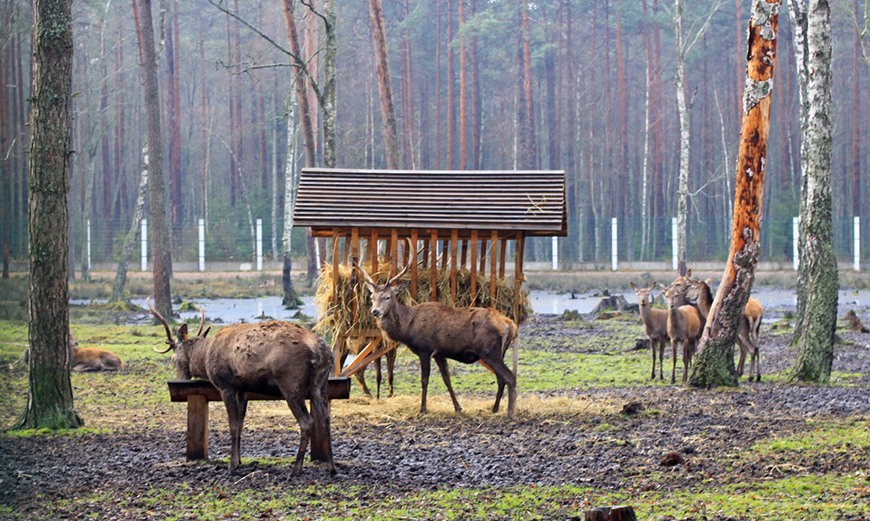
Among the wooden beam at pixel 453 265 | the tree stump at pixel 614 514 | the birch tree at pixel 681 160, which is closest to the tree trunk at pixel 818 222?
the wooden beam at pixel 453 265

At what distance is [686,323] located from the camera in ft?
51.0

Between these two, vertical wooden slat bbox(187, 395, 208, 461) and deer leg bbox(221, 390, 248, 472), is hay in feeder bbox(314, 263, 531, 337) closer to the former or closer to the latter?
vertical wooden slat bbox(187, 395, 208, 461)

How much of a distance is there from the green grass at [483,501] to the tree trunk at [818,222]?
21.7ft

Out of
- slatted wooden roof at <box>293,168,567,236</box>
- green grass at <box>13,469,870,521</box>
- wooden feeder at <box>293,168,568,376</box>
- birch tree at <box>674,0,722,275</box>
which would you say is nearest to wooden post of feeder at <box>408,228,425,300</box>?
wooden feeder at <box>293,168,568,376</box>

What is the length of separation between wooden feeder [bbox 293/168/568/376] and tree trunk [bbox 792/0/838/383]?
13.5 feet

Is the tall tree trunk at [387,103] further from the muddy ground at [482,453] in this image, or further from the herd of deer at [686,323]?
the muddy ground at [482,453]

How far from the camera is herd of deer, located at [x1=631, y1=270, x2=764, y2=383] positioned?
50.4 feet

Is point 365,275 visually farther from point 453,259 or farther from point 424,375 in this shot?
point 424,375

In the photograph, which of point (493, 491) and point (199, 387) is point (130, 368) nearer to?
point (199, 387)

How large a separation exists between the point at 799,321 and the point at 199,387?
12.5 m

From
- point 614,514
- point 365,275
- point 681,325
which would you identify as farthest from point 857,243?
point 614,514

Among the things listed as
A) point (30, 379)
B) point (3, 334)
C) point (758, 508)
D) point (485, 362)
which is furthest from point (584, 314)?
point (3, 334)

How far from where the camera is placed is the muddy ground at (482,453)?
27.3 feet

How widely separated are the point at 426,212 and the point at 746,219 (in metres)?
4.53
